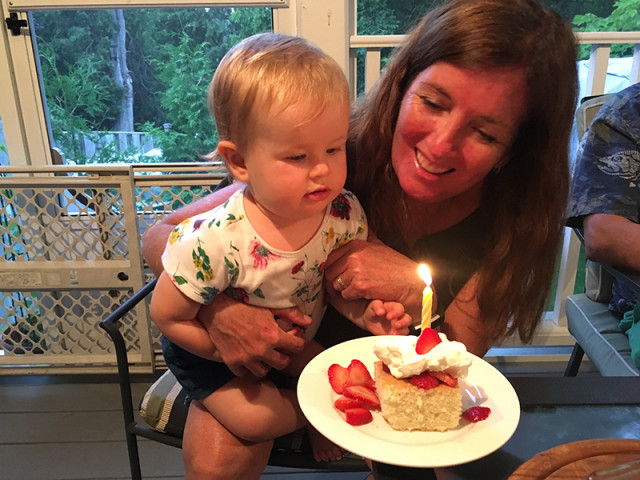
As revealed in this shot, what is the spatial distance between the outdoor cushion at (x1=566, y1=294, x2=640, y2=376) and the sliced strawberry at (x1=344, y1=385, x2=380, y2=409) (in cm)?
95

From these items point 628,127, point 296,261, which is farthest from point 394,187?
point 628,127

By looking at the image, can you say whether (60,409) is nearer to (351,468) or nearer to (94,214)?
(94,214)

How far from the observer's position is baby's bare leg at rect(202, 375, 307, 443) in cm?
116

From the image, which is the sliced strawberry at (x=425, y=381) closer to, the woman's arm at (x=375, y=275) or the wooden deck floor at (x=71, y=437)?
the woman's arm at (x=375, y=275)

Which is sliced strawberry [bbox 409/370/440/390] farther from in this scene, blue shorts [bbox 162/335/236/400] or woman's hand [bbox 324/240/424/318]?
blue shorts [bbox 162/335/236/400]

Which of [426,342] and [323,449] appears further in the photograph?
[323,449]

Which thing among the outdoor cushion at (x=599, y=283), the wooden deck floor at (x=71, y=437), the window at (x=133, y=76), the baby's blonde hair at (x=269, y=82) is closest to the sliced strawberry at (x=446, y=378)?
the baby's blonde hair at (x=269, y=82)

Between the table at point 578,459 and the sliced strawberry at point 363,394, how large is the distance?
0.72 feet

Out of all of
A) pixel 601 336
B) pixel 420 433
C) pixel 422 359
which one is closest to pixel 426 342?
pixel 422 359

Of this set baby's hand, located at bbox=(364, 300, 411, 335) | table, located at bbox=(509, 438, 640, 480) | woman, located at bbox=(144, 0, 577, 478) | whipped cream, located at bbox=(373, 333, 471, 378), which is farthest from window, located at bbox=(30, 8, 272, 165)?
table, located at bbox=(509, 438, 640, 480)

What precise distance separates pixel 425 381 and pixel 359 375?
0.34 ft

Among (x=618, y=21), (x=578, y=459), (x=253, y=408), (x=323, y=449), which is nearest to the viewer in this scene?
(x=578, y=459)

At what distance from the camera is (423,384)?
2.56 ft

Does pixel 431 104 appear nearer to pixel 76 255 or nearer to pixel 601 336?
pixel 601 336
